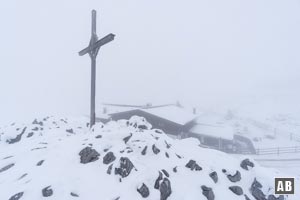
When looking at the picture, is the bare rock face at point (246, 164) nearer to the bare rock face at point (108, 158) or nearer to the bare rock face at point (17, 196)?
the bare rock face at point (108, 158)

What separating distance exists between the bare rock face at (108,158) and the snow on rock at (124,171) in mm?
38

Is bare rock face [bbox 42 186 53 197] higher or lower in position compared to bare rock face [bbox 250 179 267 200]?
higher

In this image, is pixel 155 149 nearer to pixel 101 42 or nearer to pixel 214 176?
pixel 214 176

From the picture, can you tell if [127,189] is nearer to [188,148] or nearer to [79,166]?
[79,166]

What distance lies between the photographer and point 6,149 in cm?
1055

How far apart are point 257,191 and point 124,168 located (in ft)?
16.8

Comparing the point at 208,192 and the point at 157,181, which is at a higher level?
the point at 157,181

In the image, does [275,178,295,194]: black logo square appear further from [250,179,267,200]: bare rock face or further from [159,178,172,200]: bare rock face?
[159,178,172,200]: bare rock face

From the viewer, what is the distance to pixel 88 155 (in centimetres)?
793

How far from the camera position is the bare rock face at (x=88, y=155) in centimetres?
779

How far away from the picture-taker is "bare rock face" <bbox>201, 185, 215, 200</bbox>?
22.7 feet

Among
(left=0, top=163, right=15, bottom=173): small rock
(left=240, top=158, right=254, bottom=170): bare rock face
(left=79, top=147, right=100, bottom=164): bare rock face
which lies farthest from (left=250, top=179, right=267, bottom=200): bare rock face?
(left=0, top=163, right=15, bottom=173): small rock

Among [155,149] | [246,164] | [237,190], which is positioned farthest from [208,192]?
[246,164]

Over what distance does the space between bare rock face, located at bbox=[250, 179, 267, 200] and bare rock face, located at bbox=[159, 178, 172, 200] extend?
338cm
